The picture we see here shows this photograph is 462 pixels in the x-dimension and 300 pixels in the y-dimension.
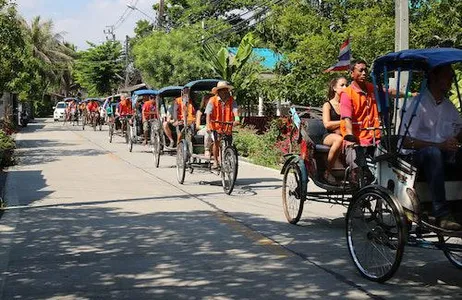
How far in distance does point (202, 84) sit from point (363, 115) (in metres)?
7.63

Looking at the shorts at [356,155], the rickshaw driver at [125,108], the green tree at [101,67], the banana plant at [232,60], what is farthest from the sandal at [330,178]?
the green tree at [101,67]

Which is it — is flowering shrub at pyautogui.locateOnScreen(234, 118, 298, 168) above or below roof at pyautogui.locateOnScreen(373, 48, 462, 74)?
below

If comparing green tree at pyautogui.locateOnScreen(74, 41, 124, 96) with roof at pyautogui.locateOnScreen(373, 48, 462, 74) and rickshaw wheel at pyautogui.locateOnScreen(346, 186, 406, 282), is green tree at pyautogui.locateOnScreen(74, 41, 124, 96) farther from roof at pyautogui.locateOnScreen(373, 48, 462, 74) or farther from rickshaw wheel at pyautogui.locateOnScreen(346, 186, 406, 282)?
rickshaw wheel at pyautogui.locateOnScreen(346, 186, 406, 282)

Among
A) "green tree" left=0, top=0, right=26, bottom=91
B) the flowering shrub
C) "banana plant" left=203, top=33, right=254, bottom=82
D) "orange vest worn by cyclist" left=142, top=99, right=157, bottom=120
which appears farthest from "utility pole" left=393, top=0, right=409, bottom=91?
"banana plant" left=203, top=33, right=254, bottom=82

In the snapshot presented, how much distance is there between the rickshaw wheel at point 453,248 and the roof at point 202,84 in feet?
30.4

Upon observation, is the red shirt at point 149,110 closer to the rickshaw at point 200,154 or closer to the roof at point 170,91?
the roof at point 170,91

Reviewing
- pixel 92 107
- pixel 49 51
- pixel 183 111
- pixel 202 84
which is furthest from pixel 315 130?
pixel 49 51

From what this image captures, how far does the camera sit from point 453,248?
5.54 m

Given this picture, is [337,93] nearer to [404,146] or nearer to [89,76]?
[404,146]

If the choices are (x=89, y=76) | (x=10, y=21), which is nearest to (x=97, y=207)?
(x=10, y=21)

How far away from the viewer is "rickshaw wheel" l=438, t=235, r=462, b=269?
555 cm

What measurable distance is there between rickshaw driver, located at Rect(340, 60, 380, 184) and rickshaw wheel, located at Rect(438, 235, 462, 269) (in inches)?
56.6

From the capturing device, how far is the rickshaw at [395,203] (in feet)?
18.4

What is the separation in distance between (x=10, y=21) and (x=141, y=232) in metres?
14.3
